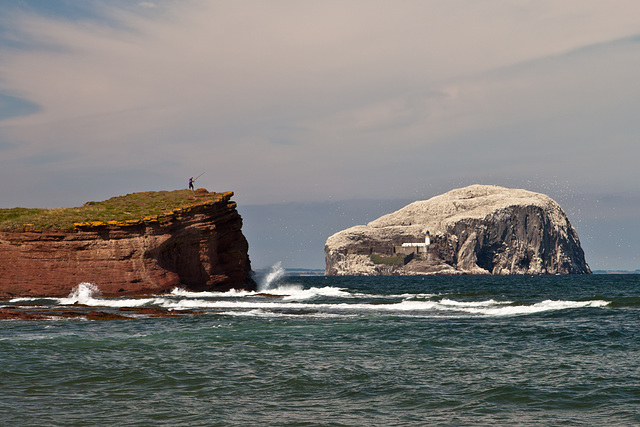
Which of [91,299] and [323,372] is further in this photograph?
[91,299]

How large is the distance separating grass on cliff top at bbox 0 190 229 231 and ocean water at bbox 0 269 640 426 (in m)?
24.6

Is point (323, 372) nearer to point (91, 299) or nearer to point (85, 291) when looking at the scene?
point (91, 299)

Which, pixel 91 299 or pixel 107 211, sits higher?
pixel 107 211

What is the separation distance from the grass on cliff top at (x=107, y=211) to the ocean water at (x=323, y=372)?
2459 cm

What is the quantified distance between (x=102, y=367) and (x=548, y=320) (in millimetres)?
21230

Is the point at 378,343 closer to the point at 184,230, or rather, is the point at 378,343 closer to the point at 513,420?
the point at 513,420

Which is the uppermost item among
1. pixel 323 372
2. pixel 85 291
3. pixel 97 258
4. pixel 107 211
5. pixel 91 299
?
pixel 107 211

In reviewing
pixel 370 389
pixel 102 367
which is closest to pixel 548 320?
pixel 370 389

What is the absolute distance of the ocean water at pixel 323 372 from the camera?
38.3 feet

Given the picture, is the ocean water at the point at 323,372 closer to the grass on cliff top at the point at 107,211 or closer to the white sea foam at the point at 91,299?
the white sea foam at the point at 91,299

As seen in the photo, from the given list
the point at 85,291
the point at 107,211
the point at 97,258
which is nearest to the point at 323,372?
the point at 85,291

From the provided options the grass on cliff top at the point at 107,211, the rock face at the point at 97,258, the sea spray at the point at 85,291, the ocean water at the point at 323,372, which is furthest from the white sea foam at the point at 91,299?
the ocean water at the point at 323,372

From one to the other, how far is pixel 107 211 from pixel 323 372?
1744 inches

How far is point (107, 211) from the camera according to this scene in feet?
180
